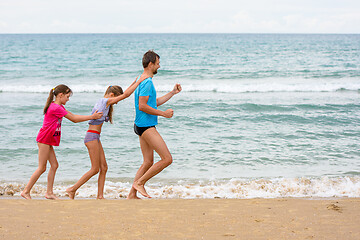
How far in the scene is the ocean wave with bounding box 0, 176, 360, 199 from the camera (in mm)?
5949

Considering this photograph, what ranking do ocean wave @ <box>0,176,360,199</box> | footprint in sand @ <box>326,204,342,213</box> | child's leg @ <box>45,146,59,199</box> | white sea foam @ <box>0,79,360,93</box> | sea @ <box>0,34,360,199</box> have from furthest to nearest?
white sea foam @ <box>0,79,360,93</box> < sea @ <box>0,34,360,199</box> < ocean wave @ <box>0,176,360,199</box> < child's leg @ <box>45,146,59,199</box> < footprint in sand @ <box>326,204,342,213</box>

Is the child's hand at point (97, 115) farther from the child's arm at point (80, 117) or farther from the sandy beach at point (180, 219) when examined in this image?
the sandy beach at point (180, 219)

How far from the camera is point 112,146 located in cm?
885

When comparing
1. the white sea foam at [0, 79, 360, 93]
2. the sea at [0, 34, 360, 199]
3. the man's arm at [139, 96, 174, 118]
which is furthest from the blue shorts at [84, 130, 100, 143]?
the white sea foam at [0, 79, 360, 93]

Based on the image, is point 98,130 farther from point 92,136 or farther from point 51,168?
point 51,168

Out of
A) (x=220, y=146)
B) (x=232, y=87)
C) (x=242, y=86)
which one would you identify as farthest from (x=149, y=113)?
(x=242, y=86)

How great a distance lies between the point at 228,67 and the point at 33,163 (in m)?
24.8

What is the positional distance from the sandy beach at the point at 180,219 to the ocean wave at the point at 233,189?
1297mm

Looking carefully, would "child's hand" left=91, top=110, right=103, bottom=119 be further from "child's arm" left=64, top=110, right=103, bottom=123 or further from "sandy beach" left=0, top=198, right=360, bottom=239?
"sandy beach" left=0, top=198, right=360, bottom=239

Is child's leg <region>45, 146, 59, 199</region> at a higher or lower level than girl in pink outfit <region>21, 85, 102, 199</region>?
lower

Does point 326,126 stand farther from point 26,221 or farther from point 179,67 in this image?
point 179,67

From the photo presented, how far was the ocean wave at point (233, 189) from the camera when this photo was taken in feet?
19.5

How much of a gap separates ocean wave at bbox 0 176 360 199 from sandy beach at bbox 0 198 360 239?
130 centimetres

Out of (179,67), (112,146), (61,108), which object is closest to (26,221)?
(61,108)
